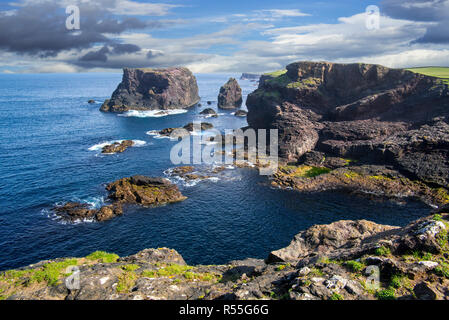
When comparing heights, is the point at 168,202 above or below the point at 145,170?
below

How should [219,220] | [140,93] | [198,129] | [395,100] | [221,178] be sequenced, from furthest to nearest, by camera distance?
[140,93] → [198,129] → [395,100] → [221,178] → [219,220]

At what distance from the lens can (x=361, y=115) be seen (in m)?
92.4

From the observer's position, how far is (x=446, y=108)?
78.6m

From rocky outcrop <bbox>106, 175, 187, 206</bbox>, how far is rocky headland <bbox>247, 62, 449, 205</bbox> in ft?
92.9

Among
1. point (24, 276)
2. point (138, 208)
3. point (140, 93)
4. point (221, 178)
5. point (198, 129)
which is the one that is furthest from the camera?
point (140, 93)

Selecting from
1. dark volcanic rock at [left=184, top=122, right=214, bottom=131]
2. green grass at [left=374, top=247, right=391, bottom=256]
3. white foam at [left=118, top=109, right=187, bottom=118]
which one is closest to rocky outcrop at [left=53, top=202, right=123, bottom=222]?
green grass at [left=374, top=247, right=391, bottom=256]

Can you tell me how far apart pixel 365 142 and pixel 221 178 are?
A: 1808 inches

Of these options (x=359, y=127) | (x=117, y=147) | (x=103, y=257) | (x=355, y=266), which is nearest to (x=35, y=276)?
(x=103, y=257)

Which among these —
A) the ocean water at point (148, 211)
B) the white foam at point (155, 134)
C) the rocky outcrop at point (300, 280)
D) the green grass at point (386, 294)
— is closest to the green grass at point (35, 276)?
the rocky outcrop at point (300, 280)

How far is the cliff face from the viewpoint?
70.7 metres

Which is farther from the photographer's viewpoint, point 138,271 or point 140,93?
point 140,93

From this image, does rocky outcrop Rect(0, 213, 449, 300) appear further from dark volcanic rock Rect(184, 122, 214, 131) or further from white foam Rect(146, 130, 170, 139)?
dark volcanic rock Rect(184, 122, 214, 131)
